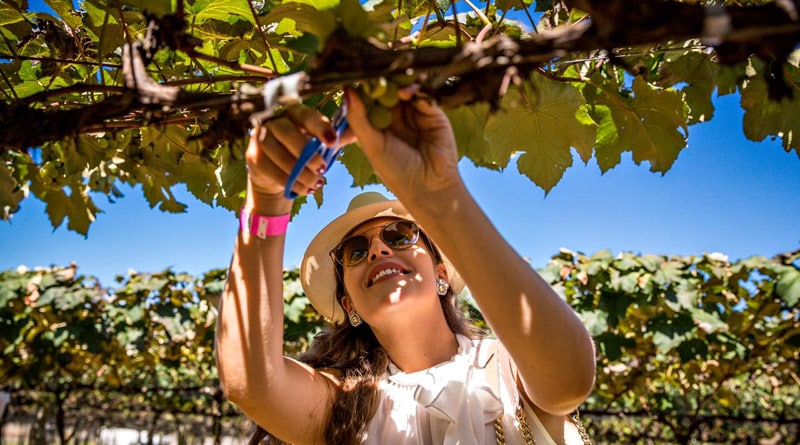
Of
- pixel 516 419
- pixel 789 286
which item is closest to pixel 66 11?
pixel 516 419

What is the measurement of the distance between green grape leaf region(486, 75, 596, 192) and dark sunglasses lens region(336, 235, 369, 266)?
0.52 meters

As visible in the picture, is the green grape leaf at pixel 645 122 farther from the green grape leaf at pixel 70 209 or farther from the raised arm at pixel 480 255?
the green grape leaf at pixel 70 209

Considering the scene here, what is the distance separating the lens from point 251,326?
43.5 inches

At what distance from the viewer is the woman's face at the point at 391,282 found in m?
1.60

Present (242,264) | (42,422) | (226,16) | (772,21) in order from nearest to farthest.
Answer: (772,21) < (242,264) < (226,16) < (42,422)

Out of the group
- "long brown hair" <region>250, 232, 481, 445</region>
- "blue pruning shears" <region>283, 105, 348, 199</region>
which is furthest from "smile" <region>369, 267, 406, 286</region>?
"blue pruning shears" <region>283, 105, 348, 199</region>

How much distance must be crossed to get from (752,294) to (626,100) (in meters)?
3.82

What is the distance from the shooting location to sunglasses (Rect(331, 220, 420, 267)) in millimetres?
1761

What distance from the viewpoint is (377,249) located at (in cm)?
174

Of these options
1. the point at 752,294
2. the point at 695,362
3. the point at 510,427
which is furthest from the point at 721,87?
the point at 695,362

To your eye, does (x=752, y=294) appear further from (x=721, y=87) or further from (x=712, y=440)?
(x=721, y=87)

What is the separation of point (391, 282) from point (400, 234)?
0.22 metres

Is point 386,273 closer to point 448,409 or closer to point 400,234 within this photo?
point 400,234

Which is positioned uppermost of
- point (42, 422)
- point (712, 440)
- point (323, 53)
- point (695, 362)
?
point (42, 422)
